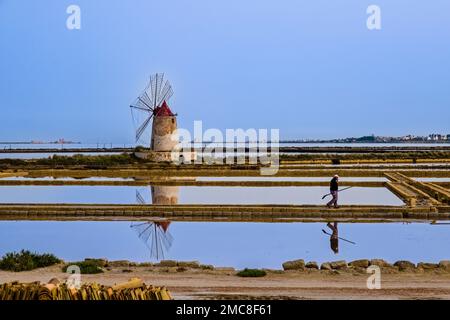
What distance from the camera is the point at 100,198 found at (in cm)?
1333

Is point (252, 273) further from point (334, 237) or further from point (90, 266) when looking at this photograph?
point (334, 237)

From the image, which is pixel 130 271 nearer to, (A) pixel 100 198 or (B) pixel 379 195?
(A) pixel 100 198

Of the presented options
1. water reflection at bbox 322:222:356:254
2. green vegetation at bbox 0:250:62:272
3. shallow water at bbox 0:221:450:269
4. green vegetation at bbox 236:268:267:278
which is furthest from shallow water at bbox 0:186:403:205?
green vegetation at bbox 236:268:267:278

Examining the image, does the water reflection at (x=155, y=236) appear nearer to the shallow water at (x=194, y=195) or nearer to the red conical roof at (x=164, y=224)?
the red conical roof at (x=164, y=224)

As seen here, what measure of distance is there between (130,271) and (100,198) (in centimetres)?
740

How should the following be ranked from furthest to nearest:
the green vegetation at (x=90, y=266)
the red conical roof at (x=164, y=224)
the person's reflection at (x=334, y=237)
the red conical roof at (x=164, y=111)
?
the red conical roof at (x=164, y=111) < the red conical roof at (x=164, y=224) < the person's reflection at (x=334, y=237) < the green vegetation at (x=90, y=266)

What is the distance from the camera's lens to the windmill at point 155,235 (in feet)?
25.6

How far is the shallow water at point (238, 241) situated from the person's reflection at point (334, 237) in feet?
0.19

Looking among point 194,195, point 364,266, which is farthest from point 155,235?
point 194,195

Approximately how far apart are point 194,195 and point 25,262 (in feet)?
25.4

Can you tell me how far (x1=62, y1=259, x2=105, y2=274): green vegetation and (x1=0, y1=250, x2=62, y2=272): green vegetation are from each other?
0.28 metres

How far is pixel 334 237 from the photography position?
8398 mm

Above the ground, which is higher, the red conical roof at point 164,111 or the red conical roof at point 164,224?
the red conical roof at point 164,111

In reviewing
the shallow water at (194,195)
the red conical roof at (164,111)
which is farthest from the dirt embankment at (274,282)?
the red conical roof at (164,111)
